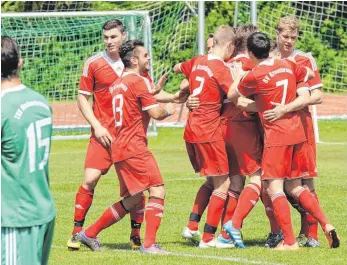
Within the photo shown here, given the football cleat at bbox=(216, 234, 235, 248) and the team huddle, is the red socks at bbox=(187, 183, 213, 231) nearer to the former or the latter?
the team huddle

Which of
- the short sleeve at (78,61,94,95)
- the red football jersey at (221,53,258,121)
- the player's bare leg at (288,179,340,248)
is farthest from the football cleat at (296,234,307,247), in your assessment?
the short sleeve at (78,61,94,95)

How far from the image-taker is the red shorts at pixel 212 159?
9.66 meters

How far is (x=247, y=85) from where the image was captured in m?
9.25

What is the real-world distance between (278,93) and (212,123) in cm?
76

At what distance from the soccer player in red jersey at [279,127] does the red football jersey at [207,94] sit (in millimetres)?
283

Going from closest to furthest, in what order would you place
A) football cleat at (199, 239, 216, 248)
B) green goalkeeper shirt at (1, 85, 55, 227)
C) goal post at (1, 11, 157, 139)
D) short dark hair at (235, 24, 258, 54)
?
1. green goalkeeper shirt at (1, 85, 55, 227)
2. football cleat at (199, 239, 216, 248)
3. short dark hair at (235, 24, 258, 54)
4. goal post at (1, 11, 157, 139)

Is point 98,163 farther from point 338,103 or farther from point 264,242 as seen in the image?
point 338,103

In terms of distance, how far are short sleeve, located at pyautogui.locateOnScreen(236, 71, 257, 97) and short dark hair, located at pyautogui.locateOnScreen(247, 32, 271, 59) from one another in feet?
0.60

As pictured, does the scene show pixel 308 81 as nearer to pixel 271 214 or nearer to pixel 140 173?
pixel 271 214

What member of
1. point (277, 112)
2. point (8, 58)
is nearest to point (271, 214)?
point (277, 112)

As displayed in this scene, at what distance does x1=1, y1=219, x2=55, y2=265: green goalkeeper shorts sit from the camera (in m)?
6.11

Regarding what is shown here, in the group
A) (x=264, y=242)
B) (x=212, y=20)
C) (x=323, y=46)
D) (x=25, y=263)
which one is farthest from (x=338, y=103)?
(x=25, y=263)

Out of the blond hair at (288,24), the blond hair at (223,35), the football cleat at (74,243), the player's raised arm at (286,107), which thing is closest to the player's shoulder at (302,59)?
the blond hair at (288,24)

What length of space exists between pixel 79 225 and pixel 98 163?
23.7 inches
